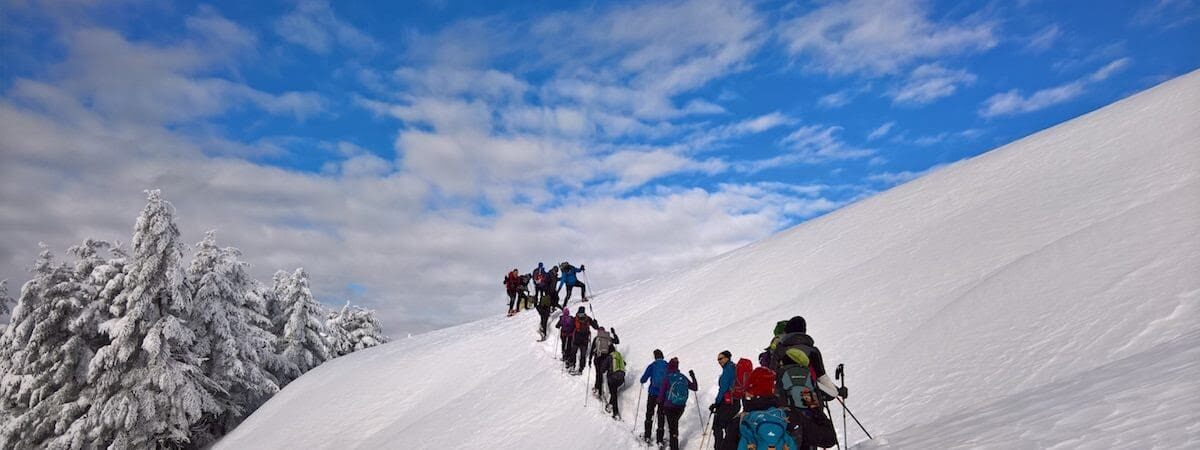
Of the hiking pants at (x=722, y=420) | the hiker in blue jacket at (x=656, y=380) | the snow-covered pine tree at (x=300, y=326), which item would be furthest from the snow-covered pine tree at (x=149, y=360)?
the hiking pants at (x=722, y=420)

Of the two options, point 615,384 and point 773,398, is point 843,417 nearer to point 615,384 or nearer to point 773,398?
point 773,398

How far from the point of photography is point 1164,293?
26.0 feet

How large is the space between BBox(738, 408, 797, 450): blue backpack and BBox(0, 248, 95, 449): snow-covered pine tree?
28267 mm

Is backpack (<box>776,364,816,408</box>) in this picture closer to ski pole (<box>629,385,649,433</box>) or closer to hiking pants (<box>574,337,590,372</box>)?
ski pole (<box>629,385,649,433</box>)

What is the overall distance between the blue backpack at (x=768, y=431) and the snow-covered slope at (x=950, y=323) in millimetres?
1577

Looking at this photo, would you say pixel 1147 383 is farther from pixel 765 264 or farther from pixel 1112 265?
pixel 765 264

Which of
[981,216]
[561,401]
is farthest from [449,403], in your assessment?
[981,216]

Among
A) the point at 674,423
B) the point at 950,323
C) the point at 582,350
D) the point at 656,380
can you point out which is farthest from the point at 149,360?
the point at 950,323

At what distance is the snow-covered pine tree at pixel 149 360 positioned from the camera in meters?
22.1

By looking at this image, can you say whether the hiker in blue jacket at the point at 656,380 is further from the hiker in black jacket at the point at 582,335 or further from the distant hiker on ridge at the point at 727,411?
the hiker in black jacket at the point at 582,335

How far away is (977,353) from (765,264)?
9.65 meters

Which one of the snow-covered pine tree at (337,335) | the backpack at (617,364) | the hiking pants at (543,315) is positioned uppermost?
the snow-covered pine tree at (337,335)

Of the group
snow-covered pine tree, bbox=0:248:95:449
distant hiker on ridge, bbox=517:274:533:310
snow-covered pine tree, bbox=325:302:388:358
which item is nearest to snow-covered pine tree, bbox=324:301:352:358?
snow-covered pine tree, bbox=325:302:388:358

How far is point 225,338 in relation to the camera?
1014 inches
